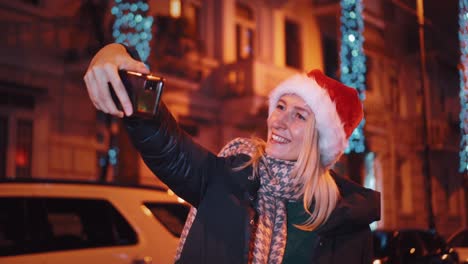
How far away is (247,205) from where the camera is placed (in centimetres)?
234

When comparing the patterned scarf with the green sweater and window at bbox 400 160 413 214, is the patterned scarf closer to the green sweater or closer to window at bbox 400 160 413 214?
the green sweater

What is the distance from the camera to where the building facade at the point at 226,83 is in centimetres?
1160

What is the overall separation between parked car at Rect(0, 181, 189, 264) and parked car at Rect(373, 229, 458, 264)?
198cm

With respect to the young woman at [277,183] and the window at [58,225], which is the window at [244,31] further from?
the young woman at [277,183]

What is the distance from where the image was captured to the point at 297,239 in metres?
2.49

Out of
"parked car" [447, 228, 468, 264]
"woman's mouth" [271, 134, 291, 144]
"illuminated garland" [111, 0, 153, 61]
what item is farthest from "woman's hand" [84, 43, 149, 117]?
"illuminated garland" [111, 0, 153, 61]

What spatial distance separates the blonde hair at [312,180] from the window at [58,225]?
2.27 m

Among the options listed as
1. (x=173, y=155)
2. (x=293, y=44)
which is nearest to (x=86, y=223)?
(x=173, y=155)

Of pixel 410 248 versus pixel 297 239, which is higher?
pixel 297 239

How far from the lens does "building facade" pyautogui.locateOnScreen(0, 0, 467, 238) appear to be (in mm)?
11602

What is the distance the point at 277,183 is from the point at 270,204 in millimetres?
89

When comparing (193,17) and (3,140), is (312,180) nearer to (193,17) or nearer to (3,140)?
(3,140)

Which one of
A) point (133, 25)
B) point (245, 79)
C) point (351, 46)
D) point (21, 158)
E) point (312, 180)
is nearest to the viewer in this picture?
point (312, 180)

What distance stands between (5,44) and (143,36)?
8.42 feet
